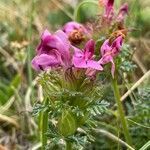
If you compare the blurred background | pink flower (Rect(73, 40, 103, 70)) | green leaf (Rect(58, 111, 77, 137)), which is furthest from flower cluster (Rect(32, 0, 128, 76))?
the blurred background

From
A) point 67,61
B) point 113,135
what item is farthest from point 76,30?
point 113,135

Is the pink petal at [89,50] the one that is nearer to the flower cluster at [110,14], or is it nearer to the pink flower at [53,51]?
the pink flower at [53,51]

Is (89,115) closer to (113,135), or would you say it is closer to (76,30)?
(76,30)

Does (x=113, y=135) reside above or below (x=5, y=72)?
below

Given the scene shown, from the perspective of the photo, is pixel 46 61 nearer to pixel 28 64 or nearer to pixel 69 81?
pixel 69 81

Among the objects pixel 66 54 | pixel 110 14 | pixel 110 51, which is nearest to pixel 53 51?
pixel 66 54

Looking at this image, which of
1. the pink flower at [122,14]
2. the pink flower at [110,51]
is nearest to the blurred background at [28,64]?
the pink flower at [122,14]
